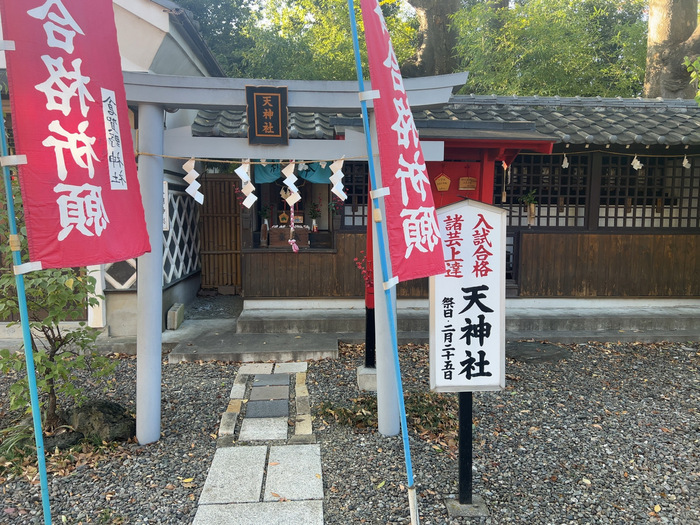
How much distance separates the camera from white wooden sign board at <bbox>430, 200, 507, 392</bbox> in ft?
12.3

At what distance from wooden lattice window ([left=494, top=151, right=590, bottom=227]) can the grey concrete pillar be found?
6874 mm

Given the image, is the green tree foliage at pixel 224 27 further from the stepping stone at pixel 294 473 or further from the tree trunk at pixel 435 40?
the stepping stone at pixel 294 473

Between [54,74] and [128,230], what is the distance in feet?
3.87

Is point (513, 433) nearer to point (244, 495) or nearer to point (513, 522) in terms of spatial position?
point (513, 522)

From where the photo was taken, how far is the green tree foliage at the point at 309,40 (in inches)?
790

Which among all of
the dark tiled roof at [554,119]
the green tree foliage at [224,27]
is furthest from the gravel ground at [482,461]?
the green tree foliage at [224,27]

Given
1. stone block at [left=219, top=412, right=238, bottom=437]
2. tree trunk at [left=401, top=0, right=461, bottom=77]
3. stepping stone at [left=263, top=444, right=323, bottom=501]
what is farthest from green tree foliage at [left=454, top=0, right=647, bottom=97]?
stepping stone at [left=263, top=444, right=323, bottom=501]

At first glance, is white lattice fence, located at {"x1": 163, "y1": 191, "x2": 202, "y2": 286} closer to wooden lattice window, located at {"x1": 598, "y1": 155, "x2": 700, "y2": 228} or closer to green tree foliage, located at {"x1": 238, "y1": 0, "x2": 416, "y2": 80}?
wooden lattice window, located at {"x1": 598, "y1": 155, "x2": 700, "y2": 228}

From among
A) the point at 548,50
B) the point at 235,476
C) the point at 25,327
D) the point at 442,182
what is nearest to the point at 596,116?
the point at 442,182

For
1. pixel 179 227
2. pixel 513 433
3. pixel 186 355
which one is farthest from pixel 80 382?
pixel 513 433

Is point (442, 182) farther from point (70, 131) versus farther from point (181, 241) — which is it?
point (70, 131)

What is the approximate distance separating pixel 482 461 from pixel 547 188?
668cm

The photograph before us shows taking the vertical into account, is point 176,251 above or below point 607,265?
above

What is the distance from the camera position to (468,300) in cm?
378
